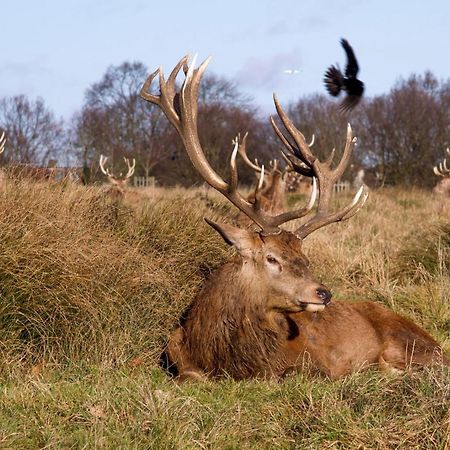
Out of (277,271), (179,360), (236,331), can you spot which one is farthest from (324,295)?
(179,360)

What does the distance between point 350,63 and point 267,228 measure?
458cm

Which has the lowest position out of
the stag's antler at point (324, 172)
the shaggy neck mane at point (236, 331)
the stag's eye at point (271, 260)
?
the shaggy neck mane at point (236, 331)

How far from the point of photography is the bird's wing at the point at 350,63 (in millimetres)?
10266

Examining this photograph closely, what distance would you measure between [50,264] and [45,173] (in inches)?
68.0

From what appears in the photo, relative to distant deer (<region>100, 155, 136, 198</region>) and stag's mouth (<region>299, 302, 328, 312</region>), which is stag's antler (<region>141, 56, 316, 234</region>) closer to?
stag's mouth (<region>299, 302, 328, 312</region>)

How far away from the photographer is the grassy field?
441 centimetres

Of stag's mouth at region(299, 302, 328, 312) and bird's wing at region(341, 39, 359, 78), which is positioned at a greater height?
bird's wing at region(341, 39, 359, 78)

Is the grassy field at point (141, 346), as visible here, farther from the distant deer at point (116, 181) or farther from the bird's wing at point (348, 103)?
the bird's wing at point (348, 103)

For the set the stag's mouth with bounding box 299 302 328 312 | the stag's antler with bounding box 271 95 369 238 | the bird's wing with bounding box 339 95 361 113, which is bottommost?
the stag's mouth with bounding box 299 302 328 312

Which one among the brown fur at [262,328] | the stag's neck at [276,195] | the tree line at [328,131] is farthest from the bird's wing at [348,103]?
the tree line at [328,131]

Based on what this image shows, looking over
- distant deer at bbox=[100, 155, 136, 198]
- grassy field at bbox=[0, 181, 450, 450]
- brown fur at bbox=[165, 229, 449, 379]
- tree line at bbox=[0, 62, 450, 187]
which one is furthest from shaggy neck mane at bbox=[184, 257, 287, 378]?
tree line at bbox=[0, 62, 450, 187]

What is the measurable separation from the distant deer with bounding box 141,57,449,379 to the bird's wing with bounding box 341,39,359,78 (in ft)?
12.0

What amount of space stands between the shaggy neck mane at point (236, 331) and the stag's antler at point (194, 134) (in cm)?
39

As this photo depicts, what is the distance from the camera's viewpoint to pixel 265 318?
6211mm
